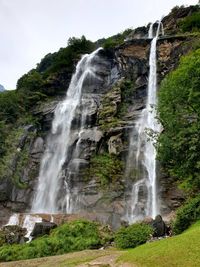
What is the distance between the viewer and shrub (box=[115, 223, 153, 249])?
765 inches

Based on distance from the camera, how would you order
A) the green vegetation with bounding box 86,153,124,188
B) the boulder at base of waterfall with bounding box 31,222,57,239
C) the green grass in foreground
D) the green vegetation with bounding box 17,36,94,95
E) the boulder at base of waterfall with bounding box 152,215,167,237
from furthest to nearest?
the green vegetation with bounding box 17,36,94,95, the green vegetation with bounding box 86,153,124,188, the boulder at base of waterfall with bounding box 31,222,57,239, the boulder at base of waterfall with bounding box 152,215,167,237, the green grass in foreground

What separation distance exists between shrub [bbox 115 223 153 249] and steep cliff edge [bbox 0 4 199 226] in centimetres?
1111

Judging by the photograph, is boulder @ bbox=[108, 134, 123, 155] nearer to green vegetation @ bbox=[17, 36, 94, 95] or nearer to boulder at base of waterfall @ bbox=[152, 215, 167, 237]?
boulder at base of waterfall @ bbox=[152, 215, 167, 237]

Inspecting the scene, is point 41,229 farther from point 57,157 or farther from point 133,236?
point 57,157

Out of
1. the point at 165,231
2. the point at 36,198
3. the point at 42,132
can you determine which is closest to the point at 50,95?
the point at 42,132

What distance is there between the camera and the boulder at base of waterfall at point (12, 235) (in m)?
25.8

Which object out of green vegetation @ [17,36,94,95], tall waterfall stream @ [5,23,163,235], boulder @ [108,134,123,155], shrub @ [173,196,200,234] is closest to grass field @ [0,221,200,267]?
shrub @ [173,196,200,234]

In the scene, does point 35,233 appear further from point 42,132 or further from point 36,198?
point 42,132

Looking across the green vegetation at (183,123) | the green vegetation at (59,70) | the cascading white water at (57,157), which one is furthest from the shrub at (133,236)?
the green vegetation at (59,70)

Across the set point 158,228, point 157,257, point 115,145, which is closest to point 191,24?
point 115,145

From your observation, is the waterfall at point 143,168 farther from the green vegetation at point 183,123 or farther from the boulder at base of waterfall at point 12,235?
the boulder at base of waterfall at point 12,235

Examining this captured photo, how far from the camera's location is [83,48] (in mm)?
60688

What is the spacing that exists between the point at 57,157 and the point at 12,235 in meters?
15.0

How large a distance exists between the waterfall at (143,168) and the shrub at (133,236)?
9566 millimetres
